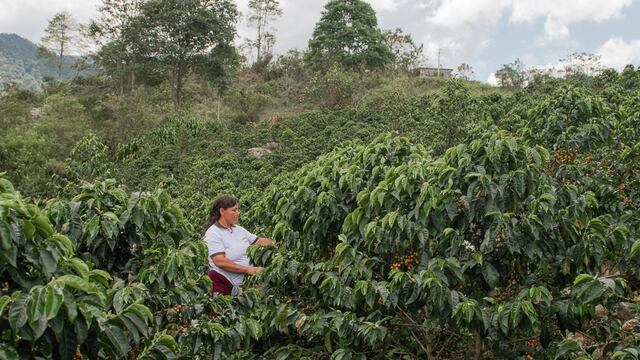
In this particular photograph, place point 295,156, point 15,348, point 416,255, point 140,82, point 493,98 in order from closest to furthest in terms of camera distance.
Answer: point 15,348 → point 416,255 → point 295,156 → point 493,98 → point 140,82

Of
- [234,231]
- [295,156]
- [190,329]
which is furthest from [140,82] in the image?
[190,329]

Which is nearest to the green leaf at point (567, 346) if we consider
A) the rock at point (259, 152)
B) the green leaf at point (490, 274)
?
the green leaf at point (490, 274)

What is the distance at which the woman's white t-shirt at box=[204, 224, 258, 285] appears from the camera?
13.1 ft

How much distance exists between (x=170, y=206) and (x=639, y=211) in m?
3.36

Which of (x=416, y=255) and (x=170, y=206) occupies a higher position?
(x=170, y=206)

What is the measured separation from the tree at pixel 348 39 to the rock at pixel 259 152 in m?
9.95

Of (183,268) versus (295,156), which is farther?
(295,156)

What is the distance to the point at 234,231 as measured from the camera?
13.7ft

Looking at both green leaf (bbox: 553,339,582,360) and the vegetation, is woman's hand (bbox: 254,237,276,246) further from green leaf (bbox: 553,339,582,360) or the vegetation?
green leaf (bbox: 553,339,582,360)

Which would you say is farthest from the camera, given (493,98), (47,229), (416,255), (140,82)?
(140,82)

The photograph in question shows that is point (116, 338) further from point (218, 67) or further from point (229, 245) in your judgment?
point (218, 67)

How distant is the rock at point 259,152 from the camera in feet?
51.0

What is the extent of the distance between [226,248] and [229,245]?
30 millimetres

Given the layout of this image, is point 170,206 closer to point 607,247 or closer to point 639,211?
point 607,247
